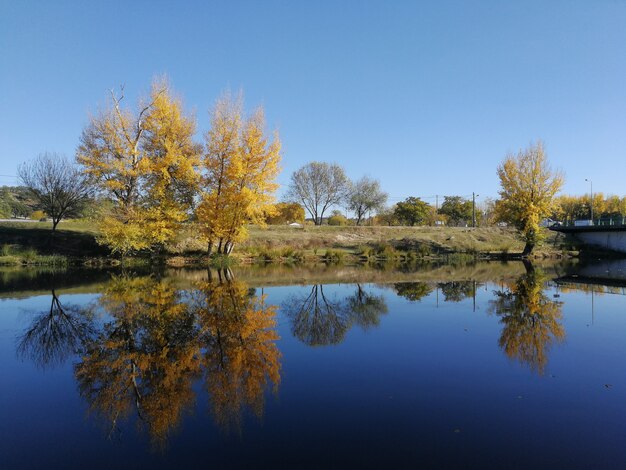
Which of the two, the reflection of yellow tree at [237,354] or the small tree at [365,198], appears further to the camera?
the small tree at [365,198]

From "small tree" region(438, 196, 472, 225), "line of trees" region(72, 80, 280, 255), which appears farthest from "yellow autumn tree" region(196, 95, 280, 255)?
"small tree" region(438, 196, 472, 225)

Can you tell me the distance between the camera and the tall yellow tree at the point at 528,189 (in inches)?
1517

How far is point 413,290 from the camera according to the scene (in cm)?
1781

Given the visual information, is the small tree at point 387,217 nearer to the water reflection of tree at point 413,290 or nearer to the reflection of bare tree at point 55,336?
the water reflection of tree at point 413,290

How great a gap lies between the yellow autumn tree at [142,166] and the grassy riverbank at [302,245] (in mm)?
3484

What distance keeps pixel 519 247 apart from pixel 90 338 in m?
46.7

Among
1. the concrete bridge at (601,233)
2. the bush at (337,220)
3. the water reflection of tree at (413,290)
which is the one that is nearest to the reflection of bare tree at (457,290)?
the water reflection of tree at (413,290)

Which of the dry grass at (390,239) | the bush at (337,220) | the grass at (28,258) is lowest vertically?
the grass at (28,258)

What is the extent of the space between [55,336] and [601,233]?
56789 mm

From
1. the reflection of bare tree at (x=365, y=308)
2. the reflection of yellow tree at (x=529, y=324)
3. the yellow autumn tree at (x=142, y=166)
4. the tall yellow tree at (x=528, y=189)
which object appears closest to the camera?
the reflection of yellow tree at (x=529, y=324)

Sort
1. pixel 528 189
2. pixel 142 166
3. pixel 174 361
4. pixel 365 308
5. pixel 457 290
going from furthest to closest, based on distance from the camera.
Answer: pixel 528 189 < pixel 142 166 < pixel 457 290 < pixel 365 308 < pixel 174 361

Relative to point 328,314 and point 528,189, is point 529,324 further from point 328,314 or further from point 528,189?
point 528,189

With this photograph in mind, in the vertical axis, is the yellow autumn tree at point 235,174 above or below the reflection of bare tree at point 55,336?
above

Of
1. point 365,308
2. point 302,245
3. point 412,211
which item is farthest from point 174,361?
point 412,211
